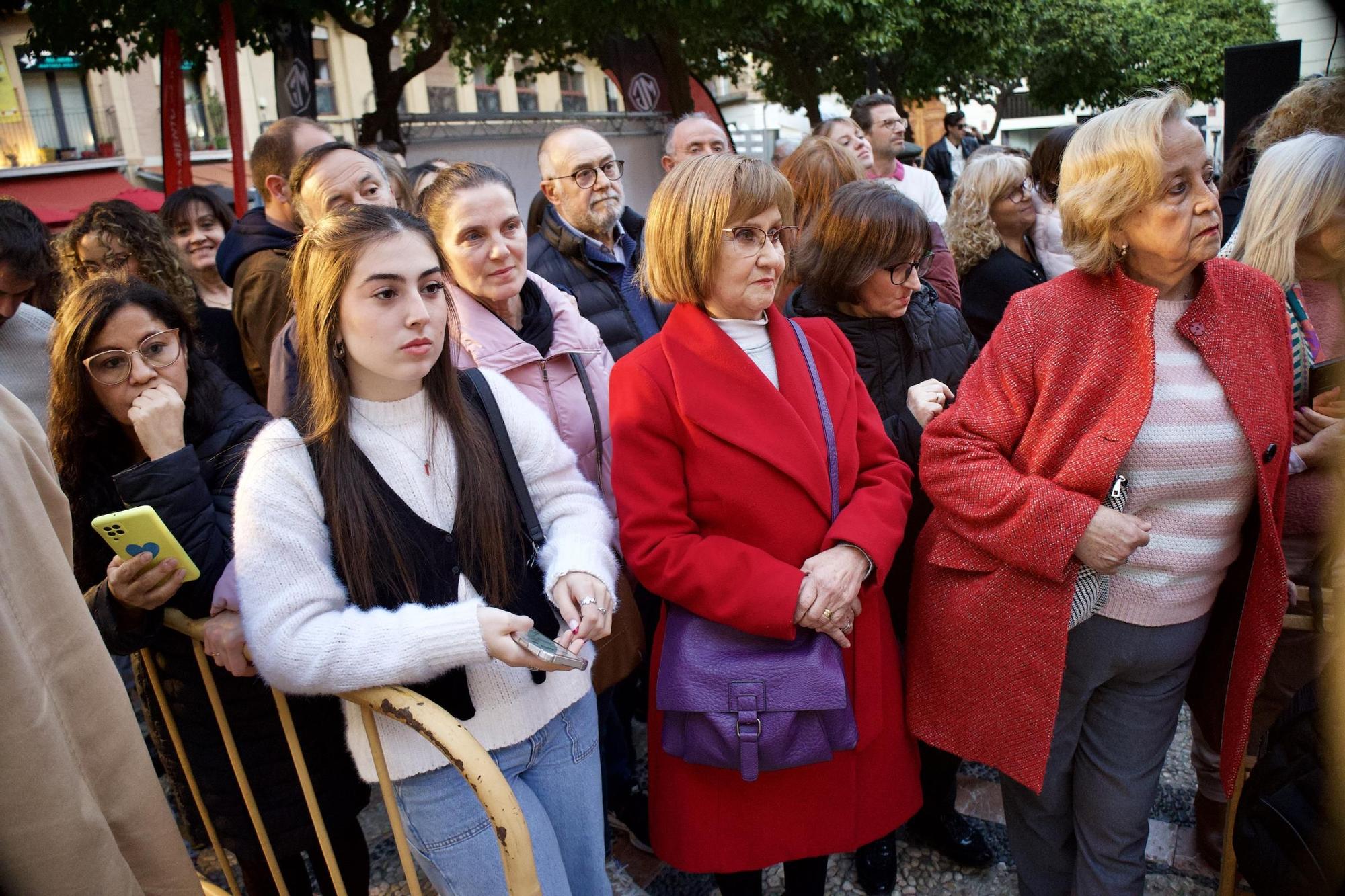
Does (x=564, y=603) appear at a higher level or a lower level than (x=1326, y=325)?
lower

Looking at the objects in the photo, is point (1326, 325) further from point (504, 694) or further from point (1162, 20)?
point (1162, 20)

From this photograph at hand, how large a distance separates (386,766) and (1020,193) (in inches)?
133

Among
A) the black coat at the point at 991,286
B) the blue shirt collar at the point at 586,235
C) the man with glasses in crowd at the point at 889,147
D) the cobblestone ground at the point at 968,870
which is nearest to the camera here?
the cobblestone ground at the point at 968,870

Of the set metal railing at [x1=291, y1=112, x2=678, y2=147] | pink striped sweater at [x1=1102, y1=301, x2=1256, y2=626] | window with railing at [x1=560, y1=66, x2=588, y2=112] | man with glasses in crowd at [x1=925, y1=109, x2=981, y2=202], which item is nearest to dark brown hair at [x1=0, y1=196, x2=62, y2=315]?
pink striped sweater at [x1=1102, y1=301, x2=1256, y2=626]

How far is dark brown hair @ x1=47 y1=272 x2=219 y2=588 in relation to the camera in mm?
2219

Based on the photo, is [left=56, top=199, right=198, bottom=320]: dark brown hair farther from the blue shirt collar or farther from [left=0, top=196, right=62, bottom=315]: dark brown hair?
the blue shirt collar

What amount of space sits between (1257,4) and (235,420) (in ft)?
133

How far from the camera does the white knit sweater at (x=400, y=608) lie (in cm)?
167

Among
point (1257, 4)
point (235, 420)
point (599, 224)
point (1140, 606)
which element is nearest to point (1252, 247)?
point (1140, 606)

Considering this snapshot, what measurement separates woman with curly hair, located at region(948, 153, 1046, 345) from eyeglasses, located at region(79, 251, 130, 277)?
3.31 metres

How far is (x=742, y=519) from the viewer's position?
2.18 metres

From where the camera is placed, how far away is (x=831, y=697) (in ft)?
6.77

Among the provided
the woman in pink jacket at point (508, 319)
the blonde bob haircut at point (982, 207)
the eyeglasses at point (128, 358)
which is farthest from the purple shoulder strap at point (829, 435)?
the blonde bob haircut at point (982, 207)

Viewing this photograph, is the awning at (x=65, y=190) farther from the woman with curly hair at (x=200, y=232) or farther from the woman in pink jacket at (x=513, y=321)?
the woman in pink jacket at (x=513, y=321)
